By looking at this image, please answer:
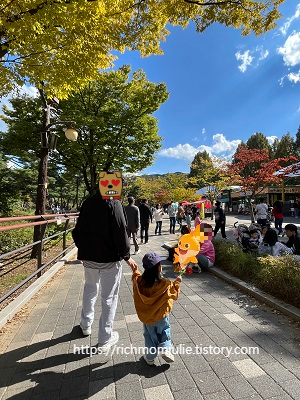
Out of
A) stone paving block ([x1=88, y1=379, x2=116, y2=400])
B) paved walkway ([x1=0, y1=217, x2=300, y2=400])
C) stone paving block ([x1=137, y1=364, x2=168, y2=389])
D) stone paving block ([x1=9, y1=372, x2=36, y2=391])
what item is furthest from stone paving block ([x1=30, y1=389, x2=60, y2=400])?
stone paving block ([x1=137, y1=364, x2=168, y2=389])

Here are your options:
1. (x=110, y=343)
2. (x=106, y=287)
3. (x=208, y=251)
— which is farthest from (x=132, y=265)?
(x=208, y=251)

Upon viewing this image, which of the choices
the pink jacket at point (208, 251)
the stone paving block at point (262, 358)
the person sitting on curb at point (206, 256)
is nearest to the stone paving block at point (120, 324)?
the stone paving block at point (262, 358)

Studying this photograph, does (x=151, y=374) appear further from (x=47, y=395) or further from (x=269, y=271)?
(x=269, y=271)

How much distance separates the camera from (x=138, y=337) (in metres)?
2.83

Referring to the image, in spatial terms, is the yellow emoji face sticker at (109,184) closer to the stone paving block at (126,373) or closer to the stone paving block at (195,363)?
the stone paving block at (126,373)

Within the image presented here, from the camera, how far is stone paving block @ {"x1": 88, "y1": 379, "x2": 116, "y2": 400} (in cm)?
194

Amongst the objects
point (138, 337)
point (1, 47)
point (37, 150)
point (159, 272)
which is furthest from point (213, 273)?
point (37, 150)

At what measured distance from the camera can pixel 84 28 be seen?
163 inches

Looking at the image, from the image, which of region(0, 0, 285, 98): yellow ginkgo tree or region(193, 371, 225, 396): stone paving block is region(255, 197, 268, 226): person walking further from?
region(193, 371, 225, 396): stone paving block

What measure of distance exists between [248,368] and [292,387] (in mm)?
353

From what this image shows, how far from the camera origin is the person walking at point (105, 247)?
2514mm

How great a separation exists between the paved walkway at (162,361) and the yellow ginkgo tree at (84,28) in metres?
3.95

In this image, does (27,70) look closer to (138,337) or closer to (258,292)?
(138,337)

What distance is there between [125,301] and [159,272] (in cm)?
189
